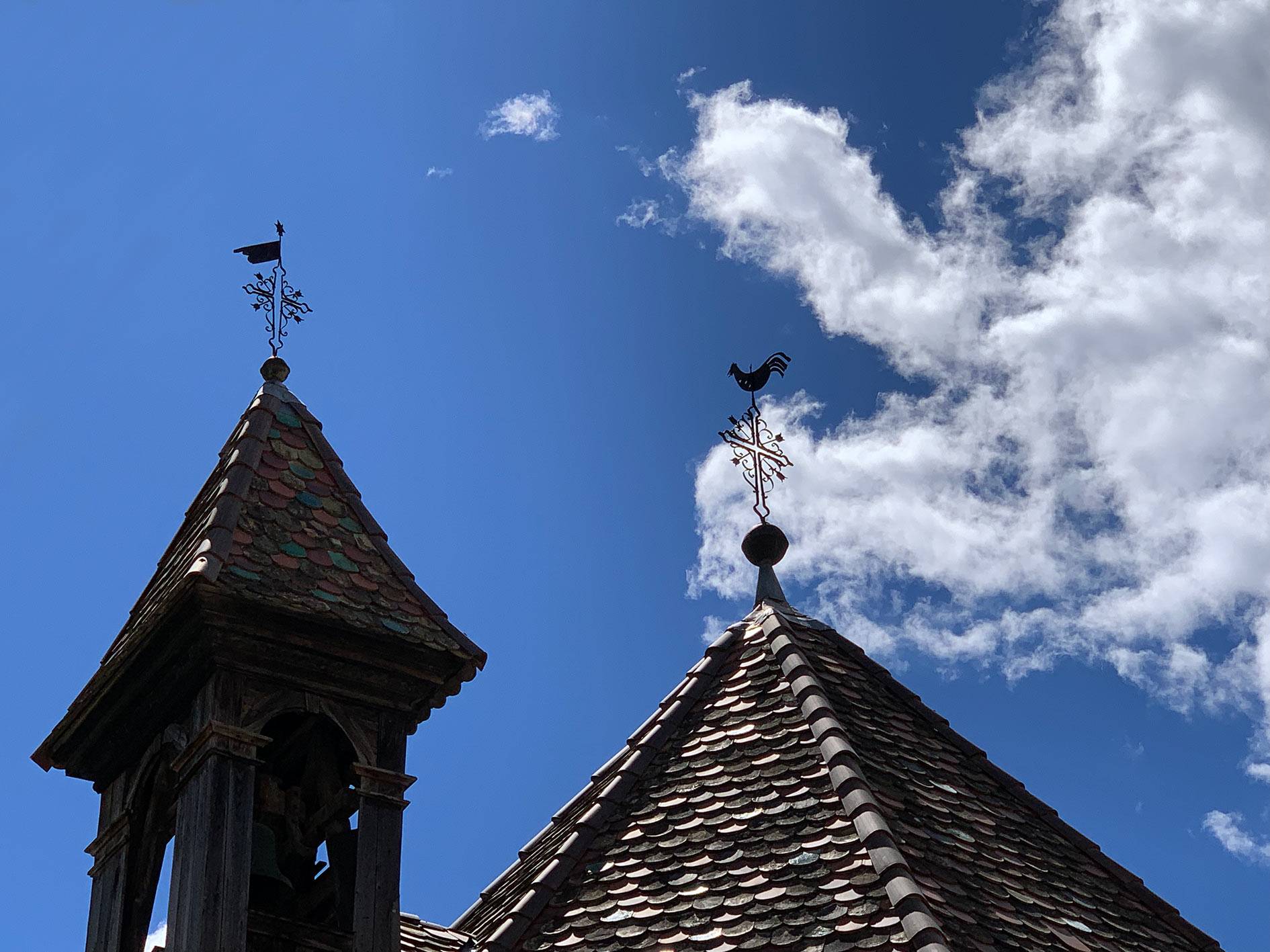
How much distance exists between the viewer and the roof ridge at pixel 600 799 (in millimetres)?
9633

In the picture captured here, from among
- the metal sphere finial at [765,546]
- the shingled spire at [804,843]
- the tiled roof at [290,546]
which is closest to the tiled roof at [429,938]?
the shingled spire at [804,843]

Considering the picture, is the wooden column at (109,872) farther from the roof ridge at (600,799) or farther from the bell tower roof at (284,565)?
the roof ridge at (600,799)

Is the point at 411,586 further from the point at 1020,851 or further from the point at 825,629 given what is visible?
the point at 1020,851

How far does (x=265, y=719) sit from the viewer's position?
993cm

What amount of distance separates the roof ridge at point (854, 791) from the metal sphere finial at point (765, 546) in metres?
0.85

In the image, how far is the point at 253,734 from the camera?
984 cm

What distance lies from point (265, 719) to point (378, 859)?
35.7 inches

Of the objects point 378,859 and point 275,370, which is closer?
point 378,859

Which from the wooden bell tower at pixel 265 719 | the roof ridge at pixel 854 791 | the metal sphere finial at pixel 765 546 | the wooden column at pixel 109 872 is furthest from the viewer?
the metal sphere finial at pixel 765 546

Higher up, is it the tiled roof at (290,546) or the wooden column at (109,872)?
the tiled roof at (290,546)

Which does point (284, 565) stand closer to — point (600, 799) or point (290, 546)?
point (290, 546)

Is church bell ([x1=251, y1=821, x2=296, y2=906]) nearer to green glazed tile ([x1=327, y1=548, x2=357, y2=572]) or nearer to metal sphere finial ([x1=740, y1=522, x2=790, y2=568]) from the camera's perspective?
green glazed tile ([x1=327, y1=548, x2=357, y2=572])

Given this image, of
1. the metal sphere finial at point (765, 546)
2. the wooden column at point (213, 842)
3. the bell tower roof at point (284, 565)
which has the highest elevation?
the metal sphere finial at point (765, 546)

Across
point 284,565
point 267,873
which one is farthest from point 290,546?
point 267,873
